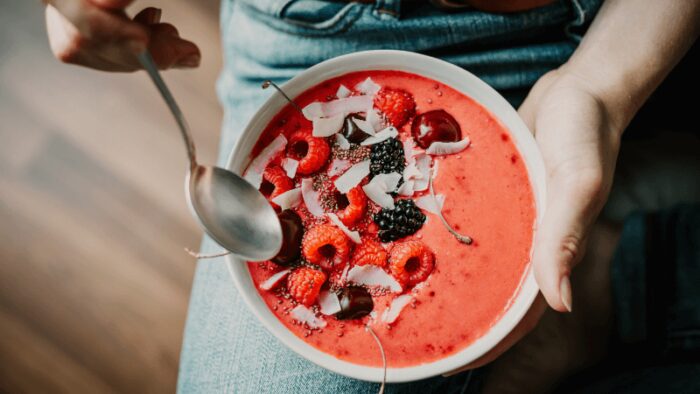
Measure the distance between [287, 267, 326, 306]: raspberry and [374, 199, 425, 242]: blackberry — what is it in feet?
0.45

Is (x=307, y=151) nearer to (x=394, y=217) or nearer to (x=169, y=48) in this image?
(x=394, y=217)

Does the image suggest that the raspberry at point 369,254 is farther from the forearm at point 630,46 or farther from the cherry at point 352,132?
the forearm at point 630,46

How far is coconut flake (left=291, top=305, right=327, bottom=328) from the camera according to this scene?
3.10ft

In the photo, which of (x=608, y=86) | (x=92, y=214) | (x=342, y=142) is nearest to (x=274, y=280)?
(x=342, y=142)

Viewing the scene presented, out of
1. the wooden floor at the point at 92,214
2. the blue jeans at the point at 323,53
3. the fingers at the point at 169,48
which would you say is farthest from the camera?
the wooden floor at the point at 92,214

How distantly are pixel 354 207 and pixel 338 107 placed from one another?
0.66 ft

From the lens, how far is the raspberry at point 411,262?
0.92 meters

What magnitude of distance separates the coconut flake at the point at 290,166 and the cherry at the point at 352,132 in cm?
11

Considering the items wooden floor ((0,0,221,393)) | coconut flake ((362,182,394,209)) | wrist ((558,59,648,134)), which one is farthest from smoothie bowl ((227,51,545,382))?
wooden floor ((0,0,221,393))

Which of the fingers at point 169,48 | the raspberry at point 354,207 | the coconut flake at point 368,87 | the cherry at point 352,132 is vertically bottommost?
the raspberry at point 354,207

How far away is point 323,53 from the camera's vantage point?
113cm

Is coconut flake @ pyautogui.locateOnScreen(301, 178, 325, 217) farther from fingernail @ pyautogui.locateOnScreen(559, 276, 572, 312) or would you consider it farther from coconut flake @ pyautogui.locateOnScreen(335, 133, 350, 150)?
fingernail @ pyautogui.locateOnScreen(559, 276, 572, 312)

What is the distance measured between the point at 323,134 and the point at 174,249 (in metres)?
1.02

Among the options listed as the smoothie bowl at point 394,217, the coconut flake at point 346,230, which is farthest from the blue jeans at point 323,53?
the coconut flake at point 346,230
